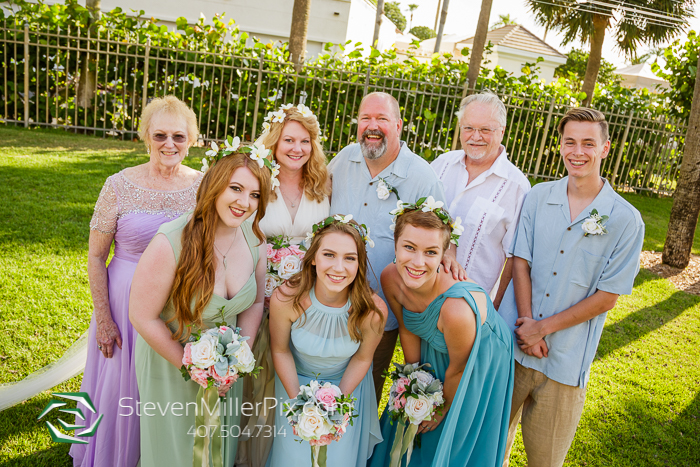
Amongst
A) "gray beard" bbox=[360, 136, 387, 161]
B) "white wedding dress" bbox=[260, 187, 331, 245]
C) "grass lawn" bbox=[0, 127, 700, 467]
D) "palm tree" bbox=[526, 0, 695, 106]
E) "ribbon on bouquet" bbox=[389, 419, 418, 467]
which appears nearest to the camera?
"ribbon on bouquet" bbox=[389, 419, 418, 467]

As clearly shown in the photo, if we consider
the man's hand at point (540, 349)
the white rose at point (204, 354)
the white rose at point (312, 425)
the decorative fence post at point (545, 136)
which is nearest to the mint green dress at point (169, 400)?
the white rose at point (204, 354)

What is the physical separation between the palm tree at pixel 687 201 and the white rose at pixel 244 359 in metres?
8.13

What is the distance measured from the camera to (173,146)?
3.12m

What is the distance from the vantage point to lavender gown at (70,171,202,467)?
9.77 ft

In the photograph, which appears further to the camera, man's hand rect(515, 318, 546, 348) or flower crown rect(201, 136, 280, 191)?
man's hand rect(515, 318, 546, 348)

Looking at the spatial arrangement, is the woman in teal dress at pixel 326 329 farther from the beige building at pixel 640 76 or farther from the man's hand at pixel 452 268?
the beige building at pixel 640 76

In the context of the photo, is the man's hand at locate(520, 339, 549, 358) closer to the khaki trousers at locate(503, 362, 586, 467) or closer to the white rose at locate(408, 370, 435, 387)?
the khaki trousers at locate(503, 362, 586, 467)

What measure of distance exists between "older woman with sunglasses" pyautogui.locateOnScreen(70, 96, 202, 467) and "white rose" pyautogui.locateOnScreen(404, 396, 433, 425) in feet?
5.82

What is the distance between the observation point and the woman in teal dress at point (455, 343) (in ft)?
9.07

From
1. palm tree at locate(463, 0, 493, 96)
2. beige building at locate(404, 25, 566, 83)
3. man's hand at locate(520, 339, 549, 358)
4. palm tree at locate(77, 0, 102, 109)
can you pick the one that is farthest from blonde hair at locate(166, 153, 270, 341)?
beige building at locate(404, 25, 566, 83)

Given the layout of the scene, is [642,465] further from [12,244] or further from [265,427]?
[12,244]

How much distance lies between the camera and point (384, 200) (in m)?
A: 3.56

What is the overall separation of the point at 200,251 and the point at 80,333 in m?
2.58

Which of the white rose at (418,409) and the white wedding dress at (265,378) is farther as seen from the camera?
the white wedding dress at (265,378)
